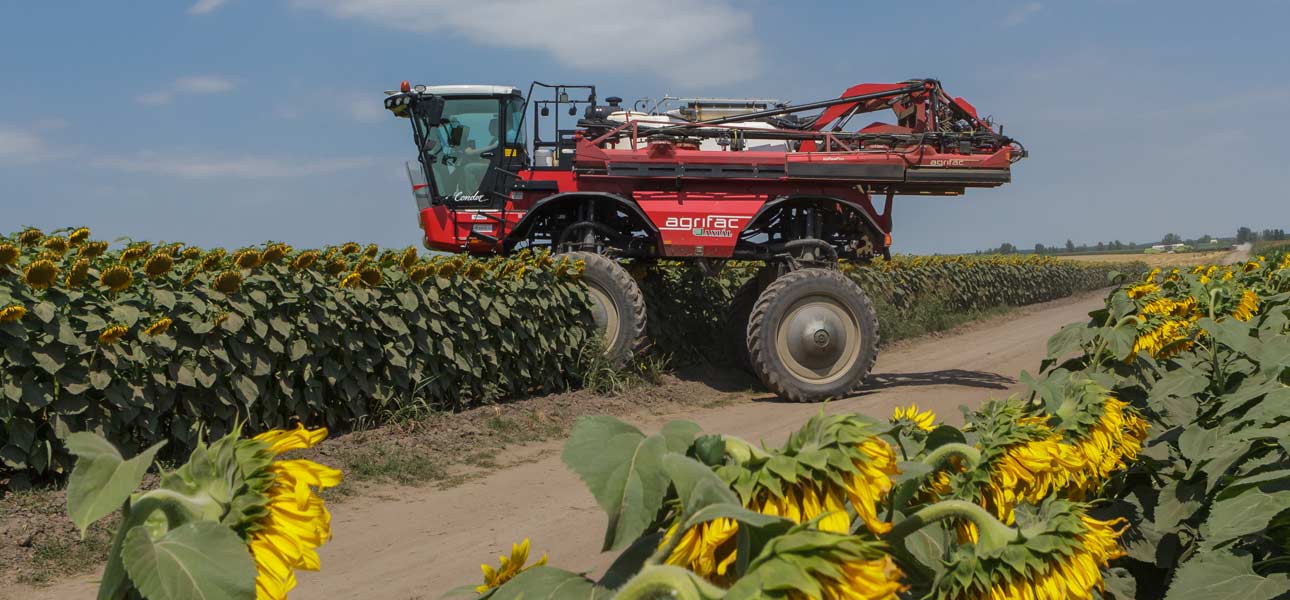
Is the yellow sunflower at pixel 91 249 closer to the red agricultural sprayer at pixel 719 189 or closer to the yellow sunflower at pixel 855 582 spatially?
the red agricultural sprayer at pixel 719 189

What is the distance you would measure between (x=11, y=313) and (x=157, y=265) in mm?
1022

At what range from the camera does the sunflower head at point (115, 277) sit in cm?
587

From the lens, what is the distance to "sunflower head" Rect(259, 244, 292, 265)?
275 inches

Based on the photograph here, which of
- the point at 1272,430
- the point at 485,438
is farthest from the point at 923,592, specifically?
the point at 485,438

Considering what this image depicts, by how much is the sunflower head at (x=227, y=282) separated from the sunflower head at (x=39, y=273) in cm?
101

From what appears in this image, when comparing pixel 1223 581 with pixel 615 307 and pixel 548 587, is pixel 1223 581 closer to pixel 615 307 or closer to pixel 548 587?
pixel 548 587

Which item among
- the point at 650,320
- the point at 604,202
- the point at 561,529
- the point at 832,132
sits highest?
the point at 832,132

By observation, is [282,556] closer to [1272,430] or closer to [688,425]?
[688,425]

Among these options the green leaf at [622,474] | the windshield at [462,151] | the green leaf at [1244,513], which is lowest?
the green leaf at [1244,513]

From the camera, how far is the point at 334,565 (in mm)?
5055

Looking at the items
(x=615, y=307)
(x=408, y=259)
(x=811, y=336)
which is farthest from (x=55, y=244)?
(x=811, y=336)

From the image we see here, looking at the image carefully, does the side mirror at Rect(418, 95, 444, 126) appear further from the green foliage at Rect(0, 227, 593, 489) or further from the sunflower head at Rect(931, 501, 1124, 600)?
the sunflower head at Rect(931, 501, 1124, 600)

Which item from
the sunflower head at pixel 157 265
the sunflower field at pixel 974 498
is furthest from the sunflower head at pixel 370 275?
the sunflower field at pixel 974 498

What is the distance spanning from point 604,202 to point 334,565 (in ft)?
20.2
